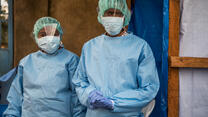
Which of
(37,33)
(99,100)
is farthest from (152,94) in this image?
(37,33)

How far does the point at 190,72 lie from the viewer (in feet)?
7.82

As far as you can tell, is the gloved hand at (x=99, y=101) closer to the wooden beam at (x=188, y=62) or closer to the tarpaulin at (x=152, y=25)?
the wooden beam at (x=188, y=62)

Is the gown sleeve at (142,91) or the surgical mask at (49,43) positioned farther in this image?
the surgical mask at (49,43)

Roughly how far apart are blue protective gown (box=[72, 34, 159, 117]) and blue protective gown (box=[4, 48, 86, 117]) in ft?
0.77

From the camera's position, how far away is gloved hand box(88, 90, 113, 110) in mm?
1973

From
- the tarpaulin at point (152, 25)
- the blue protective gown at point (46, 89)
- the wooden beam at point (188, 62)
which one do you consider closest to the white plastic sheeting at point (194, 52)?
the wooden beam at point (188, 62)

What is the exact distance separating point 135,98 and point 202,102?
790mm

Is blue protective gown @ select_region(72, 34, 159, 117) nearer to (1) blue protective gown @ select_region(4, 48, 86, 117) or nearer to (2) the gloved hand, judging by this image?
(2) the gloved hand

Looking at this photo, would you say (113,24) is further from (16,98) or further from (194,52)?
(16,98)

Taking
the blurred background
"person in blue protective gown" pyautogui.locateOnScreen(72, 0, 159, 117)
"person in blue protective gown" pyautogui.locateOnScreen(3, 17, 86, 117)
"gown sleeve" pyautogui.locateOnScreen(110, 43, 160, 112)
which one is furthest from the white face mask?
"person in blue protective gown" pyautogui.locateOnScreen(3, 17, 86, 117)

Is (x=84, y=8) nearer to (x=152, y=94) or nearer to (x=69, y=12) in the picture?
(x=69, y=12)

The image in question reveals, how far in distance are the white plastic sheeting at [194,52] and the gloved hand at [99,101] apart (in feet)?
2.68

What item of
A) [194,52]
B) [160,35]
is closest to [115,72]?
[194,52]

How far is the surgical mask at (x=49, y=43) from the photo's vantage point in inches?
98.1
